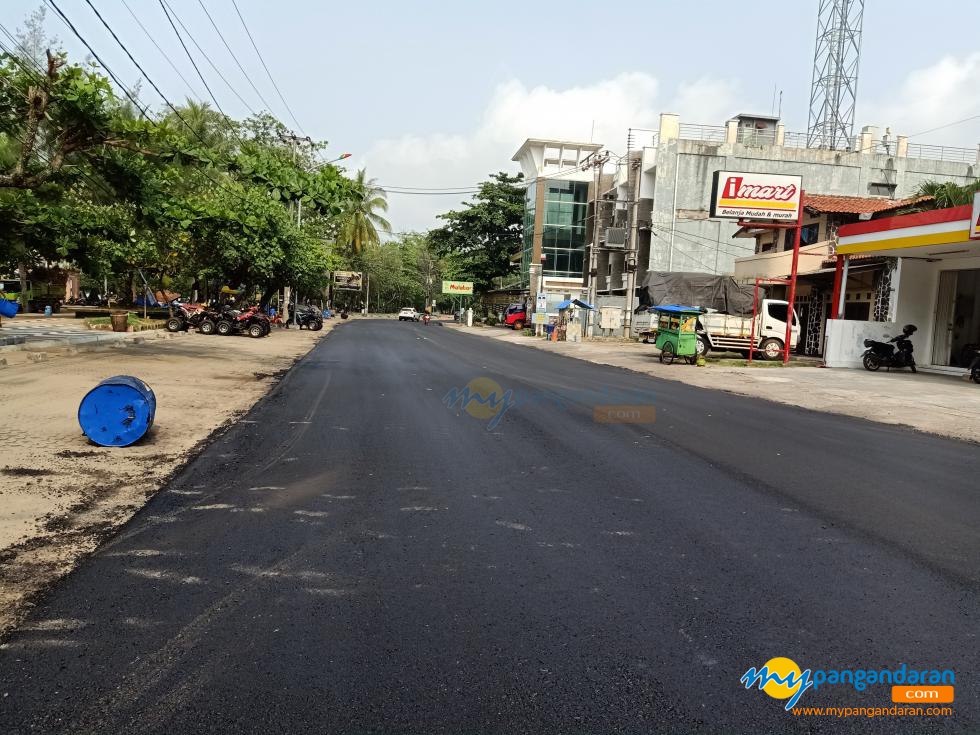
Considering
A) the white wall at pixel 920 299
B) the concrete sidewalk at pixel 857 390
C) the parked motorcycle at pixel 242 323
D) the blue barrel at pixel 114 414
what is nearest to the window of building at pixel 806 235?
the white wall at pixel 920 299

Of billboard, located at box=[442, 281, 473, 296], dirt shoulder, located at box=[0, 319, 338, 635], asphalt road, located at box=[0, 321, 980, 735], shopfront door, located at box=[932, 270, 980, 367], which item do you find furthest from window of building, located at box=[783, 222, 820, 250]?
billboard, located at box=[442, 281, 473, 296]

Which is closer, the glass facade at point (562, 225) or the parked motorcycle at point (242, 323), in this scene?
the parked motorcycle at point (242, 323)

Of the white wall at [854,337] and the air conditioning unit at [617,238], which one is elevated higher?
the air conditioning unit at [617,238]

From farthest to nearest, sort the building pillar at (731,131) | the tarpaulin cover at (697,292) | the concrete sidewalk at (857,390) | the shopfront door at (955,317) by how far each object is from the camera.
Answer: the building pillar at (731,131), the tarpaulin cover at (697,292), the shopfront door at (955,317), the concrete sidewalk at (857,390)

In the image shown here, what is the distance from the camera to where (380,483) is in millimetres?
6344

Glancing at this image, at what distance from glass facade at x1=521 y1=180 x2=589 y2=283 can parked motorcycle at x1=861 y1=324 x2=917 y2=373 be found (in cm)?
3523

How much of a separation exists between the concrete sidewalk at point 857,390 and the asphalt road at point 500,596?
15.3 ft

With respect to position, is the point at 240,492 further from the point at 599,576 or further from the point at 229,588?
the point at 599,576

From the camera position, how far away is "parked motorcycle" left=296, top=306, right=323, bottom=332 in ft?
138

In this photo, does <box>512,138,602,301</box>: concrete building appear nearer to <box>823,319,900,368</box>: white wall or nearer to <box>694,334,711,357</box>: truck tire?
<box>694,334,711,357</box>: truck tire

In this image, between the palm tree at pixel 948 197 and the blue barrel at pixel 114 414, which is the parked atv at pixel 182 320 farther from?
the palm tree at pixel 948 197

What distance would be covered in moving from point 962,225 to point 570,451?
14.9 metres

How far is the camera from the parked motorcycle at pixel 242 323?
29.5 metres

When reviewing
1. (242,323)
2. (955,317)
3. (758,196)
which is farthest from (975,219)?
(242,323)
